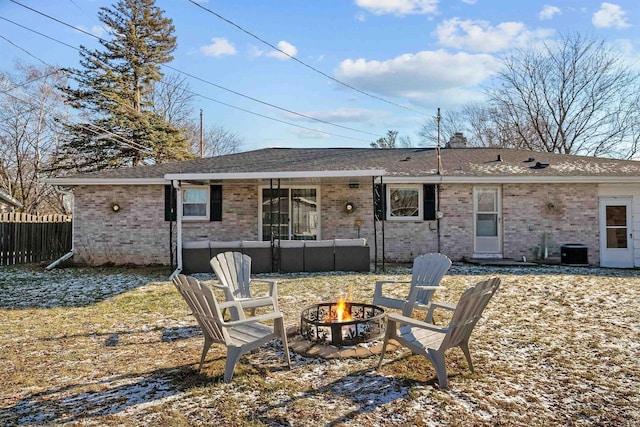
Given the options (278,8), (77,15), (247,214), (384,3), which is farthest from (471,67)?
(77,15)

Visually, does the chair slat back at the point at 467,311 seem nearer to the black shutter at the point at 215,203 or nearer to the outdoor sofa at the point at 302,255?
the outdoor sofa at the point at 302,255

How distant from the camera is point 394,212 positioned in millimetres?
11336

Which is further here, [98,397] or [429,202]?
[429,202]

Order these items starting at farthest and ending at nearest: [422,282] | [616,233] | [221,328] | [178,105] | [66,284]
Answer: [178,105] < [616,233] < [66,284] < [422,282] < [221,328]

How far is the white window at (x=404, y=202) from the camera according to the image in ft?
37.0

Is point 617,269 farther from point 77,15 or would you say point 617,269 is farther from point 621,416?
point 77,15

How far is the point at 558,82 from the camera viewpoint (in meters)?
22.8

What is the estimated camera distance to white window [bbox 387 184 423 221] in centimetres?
1127

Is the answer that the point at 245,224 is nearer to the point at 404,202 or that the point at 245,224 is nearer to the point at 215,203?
the point at 215,203

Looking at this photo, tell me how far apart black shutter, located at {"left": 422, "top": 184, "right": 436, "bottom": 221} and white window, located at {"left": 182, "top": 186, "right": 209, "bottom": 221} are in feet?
20.2

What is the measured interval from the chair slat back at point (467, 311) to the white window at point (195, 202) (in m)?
9.15

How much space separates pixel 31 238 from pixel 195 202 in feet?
18.2

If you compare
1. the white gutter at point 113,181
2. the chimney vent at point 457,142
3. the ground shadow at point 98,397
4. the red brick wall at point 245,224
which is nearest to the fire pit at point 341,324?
the ground shadow at point 98,397

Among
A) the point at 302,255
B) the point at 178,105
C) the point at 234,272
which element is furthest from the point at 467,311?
the point at 178,105
